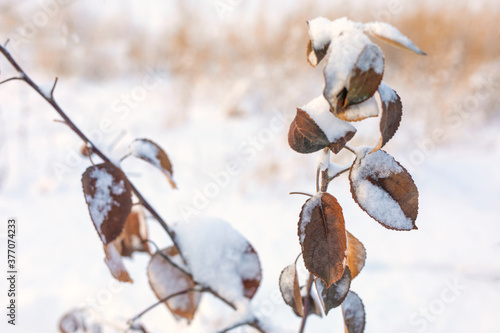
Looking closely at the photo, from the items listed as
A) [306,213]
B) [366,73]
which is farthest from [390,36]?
[306,213]

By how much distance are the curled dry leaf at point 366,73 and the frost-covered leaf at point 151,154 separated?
0.89 ft

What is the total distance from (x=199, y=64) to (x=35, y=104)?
1905 millimetres

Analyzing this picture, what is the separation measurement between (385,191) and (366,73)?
11cm

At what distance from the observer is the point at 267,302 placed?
44.3 inches

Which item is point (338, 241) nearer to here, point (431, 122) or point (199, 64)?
point (431, 122)

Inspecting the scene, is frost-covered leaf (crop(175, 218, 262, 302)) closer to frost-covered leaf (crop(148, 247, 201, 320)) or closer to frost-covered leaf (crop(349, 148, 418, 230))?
frost-covered leaf (crop(148, 247, 201, 320))

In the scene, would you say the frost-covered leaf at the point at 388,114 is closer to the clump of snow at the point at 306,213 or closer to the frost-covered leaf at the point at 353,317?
the clump of snow at the point at 306,213

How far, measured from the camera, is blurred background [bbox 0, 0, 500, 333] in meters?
1.12

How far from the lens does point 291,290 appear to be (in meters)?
0.36

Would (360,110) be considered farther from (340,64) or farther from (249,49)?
(249,49)

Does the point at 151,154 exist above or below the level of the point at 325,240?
above

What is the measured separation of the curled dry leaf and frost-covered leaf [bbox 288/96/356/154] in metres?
0.04

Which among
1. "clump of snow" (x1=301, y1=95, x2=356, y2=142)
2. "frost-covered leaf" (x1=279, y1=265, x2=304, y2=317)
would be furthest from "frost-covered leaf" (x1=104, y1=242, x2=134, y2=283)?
"clump of snow" (x1=301, y1=95, x2=356, y2=142)

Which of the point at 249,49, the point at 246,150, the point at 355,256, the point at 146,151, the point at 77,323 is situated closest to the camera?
the point at 355,256
